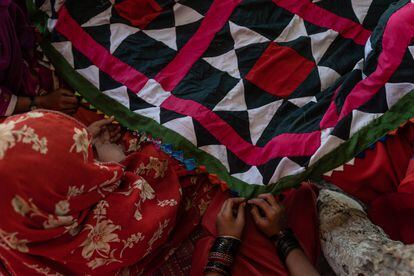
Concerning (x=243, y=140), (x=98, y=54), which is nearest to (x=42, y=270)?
(x=243, y=140)

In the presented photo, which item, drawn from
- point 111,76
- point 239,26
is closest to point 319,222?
point 239,26

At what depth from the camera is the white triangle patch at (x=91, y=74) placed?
120cm

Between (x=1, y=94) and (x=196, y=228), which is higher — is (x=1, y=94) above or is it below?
above

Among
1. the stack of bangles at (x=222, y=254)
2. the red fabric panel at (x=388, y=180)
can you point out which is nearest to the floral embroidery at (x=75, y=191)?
the stack of bangles at (x=222, y=254)

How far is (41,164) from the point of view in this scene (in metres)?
0.65

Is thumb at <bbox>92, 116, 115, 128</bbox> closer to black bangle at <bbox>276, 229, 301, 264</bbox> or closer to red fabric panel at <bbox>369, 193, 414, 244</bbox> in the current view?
black bangle at <bbox>276, 229, 301, 264</bbox>

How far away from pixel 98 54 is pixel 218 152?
1.55ft

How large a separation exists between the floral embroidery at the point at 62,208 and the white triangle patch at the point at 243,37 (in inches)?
27.3

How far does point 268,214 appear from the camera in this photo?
989 mm

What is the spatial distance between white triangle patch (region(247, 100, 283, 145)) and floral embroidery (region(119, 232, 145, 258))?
402mm

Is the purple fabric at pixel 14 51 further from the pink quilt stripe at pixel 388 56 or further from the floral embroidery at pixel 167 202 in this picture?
the pink quilt stripe at pixel 388 56

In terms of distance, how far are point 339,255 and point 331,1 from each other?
2.36ft

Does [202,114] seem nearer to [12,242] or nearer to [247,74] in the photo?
[247,74]

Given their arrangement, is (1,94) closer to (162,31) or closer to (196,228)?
(162,31)
